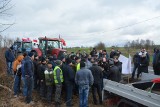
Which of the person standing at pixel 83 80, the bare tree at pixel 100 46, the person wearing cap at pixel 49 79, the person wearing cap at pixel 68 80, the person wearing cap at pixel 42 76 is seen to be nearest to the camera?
the person standing at pixel 83 80

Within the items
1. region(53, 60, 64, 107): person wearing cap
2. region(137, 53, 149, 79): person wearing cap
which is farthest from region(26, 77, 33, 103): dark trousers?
region(137, 53, 149, 79): person wearing cap

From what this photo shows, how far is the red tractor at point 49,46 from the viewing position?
60.8 ft

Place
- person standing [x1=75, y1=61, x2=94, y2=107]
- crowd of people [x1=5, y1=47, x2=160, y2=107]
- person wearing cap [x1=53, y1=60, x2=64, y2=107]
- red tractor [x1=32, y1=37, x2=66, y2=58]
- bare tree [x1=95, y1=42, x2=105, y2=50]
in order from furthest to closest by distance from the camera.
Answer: bare tree [x1=95, y1=42, x2=105, y2=50], red tractor [x1=32, y1=37, x2=66, y2=58], person wearing cap [x1=53, y1=60, x2=64, y2=107], crowd of people [x1=5, y1=47, x2=160, y2=107], person standing [x1=75, y1=61, x2=94, y2=107]

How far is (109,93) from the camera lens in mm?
8711

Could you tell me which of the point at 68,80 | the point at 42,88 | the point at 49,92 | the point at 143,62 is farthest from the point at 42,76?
the point at 143,62

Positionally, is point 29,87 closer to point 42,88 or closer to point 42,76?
point 42,76

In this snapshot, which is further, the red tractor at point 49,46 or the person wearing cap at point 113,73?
the red tractor at point 49,46

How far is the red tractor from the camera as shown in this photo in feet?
60.8

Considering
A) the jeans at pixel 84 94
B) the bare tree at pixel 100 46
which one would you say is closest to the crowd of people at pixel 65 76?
the jeans at pixel 84 94

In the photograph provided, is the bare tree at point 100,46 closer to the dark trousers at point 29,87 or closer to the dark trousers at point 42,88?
the dark trousers at point 42,88

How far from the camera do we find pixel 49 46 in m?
19.5

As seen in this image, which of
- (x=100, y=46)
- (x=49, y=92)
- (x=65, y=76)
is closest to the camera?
(x=65, y=76)

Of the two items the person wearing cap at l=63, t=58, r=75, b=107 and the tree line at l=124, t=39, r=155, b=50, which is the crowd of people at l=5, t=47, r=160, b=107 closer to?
the person wearing cap at l=63, t=58, r=75, b=107

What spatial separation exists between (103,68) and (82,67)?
6.69ft
